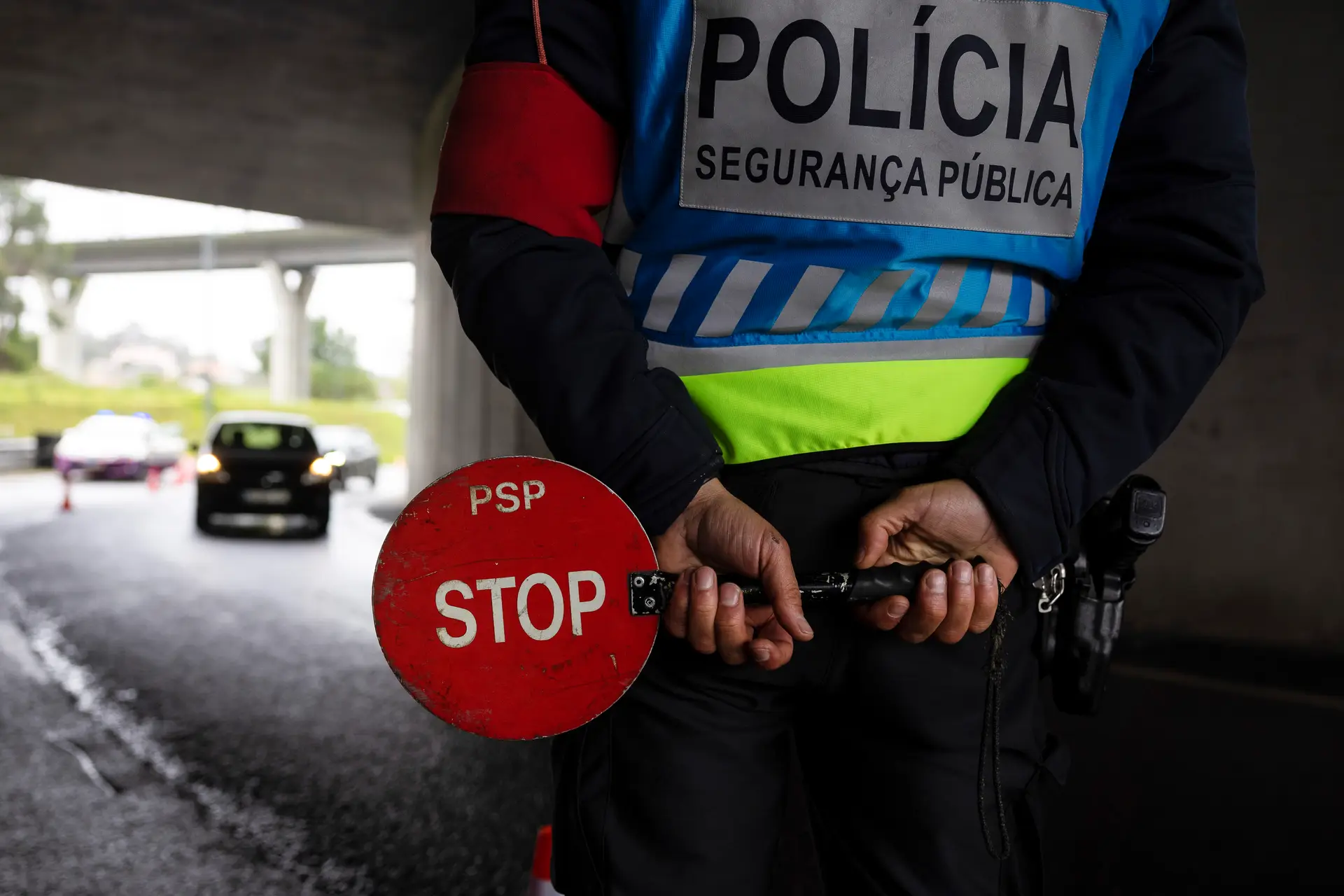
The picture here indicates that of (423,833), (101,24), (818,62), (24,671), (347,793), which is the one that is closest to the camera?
(818,62)

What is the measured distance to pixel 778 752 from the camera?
1.09m

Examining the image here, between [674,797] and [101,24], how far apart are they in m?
9.70

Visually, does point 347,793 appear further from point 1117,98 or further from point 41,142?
point 41,142

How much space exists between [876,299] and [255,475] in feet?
36.9

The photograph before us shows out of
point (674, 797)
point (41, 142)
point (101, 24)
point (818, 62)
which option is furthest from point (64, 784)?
point (41, 142)

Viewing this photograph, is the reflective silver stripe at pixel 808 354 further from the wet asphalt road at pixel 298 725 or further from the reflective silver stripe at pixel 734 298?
the wet asphalt road at pixel 298 725

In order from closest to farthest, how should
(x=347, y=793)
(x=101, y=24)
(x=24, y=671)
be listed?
1. (x=347, y=793)
2. (x=24, y=671)
3. (x=101, y=24)

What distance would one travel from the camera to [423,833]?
9.92 ft

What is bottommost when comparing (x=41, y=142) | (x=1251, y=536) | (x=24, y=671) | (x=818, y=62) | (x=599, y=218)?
(x=24, y=671)

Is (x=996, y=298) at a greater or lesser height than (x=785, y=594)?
greater

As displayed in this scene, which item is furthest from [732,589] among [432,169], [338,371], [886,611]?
[338,371]

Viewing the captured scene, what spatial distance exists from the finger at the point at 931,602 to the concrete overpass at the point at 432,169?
19.4 ft

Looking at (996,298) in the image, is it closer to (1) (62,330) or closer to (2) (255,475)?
(2) (255,475)

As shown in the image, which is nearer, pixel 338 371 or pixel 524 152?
pixel 524 152
